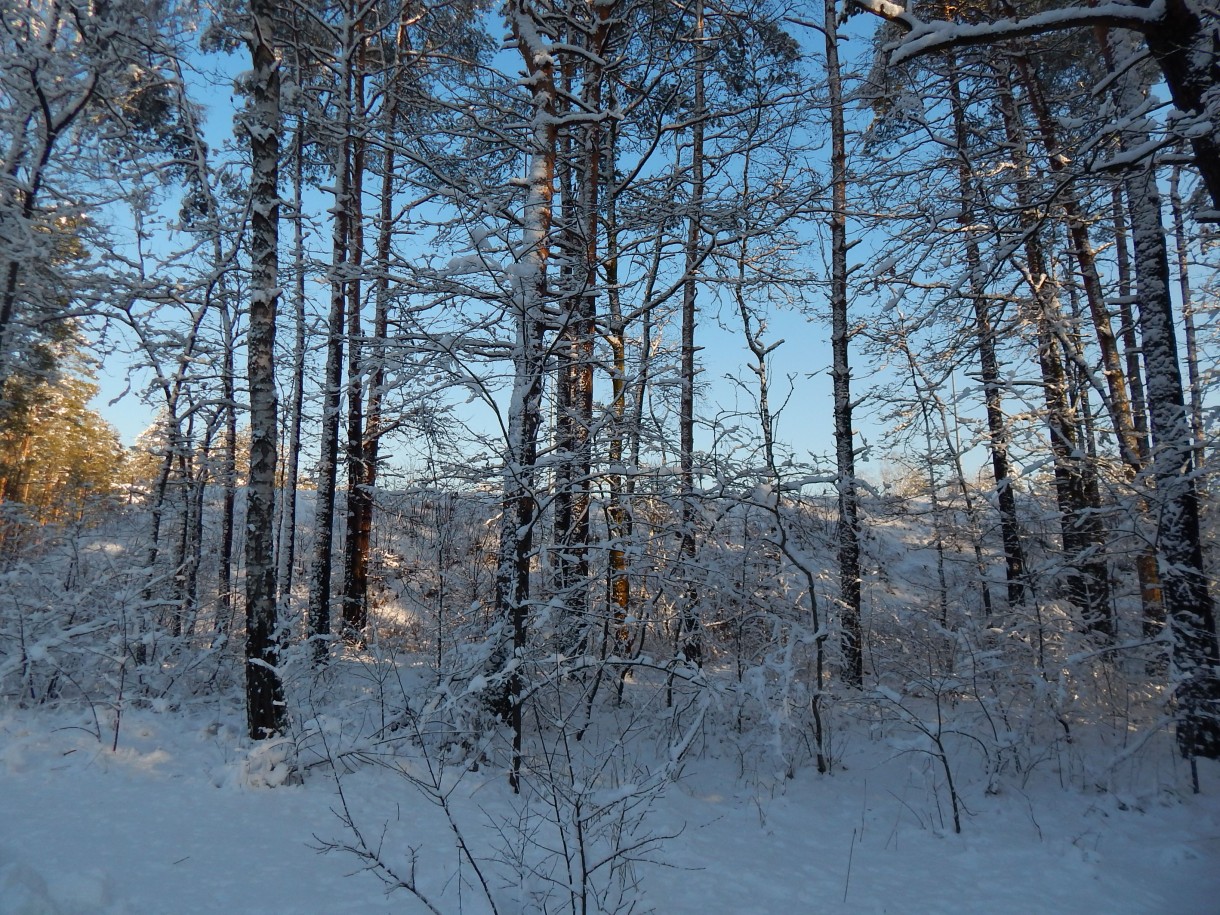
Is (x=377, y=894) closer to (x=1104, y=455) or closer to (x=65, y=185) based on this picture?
(x=1104, y=455)

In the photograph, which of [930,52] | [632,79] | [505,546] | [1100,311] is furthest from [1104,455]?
[632,79]

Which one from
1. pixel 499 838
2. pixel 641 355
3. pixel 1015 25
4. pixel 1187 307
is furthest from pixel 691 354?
pixel 1187 307

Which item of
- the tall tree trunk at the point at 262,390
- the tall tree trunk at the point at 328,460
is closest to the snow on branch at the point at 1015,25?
the tall tree trunk at the point at 262,390

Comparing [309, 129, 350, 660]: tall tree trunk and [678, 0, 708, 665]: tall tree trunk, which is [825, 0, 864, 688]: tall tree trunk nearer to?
[678, 0, 708, 665]: tall tree trunk

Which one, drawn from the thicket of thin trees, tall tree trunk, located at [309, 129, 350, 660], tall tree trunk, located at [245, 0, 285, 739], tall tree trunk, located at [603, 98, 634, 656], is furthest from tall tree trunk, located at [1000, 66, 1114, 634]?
tall tree trunk, located at [309, 129, 350, 660]

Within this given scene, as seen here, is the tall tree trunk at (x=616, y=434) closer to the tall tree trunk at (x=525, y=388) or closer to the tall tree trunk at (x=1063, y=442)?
the tall tree trunk at (x=525, y=388)

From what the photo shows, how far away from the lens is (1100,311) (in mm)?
9453

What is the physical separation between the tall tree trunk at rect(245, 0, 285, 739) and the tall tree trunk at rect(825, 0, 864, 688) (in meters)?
6.51

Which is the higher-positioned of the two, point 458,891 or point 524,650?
point 524,650

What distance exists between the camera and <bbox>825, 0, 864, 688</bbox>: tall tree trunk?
8.41 meters

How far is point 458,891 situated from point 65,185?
12.5 metres

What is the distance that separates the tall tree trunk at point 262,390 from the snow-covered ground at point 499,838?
20.7 inches

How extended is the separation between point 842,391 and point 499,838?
7.44m

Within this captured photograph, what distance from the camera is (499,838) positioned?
13.8 feet
